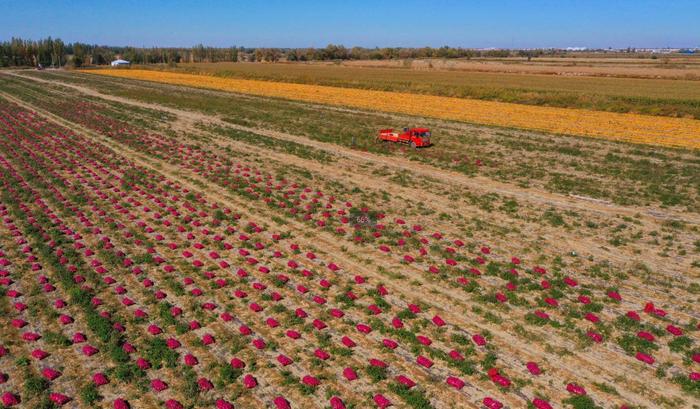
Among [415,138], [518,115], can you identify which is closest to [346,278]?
[415,138]

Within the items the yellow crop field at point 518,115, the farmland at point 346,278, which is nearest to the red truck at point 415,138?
the farmland at point 346,278

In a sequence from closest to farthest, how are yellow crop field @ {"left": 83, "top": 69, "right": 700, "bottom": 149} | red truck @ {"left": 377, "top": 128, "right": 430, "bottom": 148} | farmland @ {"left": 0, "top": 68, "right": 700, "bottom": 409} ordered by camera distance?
farmland @ {"left": 0, "top": 68, "right": 700, "bottom": 409} < red truck @ {"left": 377, "top": 128, "right": 430, "bottom": 148} < yellow crop field @ {"left": 83, "top": 69, "right": 700, "bottom": 149}

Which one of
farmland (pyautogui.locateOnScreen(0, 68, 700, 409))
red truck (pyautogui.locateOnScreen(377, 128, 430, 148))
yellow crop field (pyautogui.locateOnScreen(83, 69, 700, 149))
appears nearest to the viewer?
farmland (pyautogui.locateOnScreen(0, 68, 700, 409))

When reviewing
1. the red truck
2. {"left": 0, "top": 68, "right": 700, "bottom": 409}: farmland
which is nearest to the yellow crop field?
{"left": 0, "top": 68, "right": 700, "bottom": 409}: farmland

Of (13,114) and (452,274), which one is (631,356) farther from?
(13,114)

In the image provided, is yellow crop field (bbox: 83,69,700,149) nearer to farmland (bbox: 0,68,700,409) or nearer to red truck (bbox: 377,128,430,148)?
farmland (bbox: 0,68,700,409)

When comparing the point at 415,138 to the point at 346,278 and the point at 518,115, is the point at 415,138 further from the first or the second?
the point at 518,115
